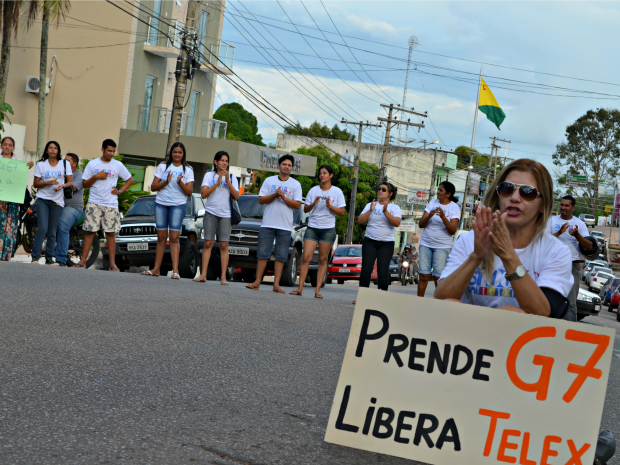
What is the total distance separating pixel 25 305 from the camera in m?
7.35

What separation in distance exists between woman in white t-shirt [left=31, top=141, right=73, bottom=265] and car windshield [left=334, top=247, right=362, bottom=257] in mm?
17515

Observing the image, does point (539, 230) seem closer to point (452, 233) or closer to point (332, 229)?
point (452, 233)

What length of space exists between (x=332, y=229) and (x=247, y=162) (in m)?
21.2

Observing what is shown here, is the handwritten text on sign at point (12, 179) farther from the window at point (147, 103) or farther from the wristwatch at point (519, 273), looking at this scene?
the window at point (147, 103)

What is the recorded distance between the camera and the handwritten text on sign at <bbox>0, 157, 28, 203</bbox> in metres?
12.0

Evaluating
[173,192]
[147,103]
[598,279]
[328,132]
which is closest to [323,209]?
[173,192]

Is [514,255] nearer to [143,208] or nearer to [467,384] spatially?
[467,384]

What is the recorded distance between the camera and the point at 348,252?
29438 mm

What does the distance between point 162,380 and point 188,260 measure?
982 cm

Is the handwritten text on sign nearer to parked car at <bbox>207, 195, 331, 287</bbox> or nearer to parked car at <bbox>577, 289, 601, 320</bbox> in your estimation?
parked car at <bbox>207, 195, 331, 287</bbox>

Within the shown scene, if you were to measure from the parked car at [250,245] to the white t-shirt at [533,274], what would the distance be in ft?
35.9

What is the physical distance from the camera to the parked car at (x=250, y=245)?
48.8ft

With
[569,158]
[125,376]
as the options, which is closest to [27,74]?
[125,376]

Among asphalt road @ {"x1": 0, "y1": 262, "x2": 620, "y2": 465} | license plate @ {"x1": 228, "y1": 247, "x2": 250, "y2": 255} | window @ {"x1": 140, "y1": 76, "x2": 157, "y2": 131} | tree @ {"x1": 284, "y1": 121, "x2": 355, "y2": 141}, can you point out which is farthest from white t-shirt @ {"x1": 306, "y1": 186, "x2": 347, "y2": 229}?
tree @ {"x1": 284, "y1": 121, "x2": 355, "y2": 141}
